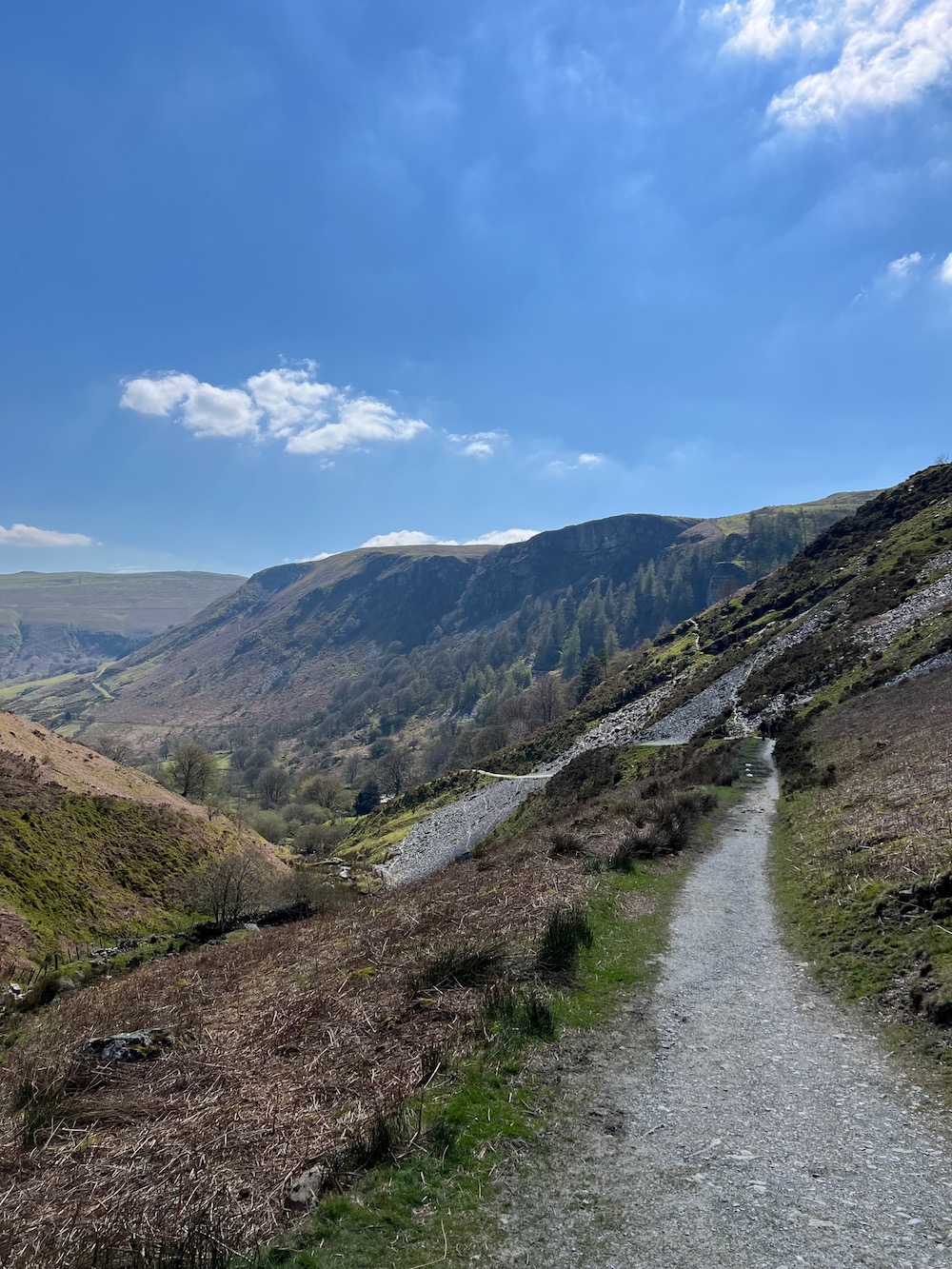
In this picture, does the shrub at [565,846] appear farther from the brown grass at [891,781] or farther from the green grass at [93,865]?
the green grass at [93,865]

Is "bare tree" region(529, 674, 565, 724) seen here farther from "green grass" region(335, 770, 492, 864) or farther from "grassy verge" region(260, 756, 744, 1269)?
"grassy verge" region(260, 756, 744, 1269)

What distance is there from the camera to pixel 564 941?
1209cm

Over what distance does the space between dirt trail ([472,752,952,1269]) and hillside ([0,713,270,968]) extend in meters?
21.8

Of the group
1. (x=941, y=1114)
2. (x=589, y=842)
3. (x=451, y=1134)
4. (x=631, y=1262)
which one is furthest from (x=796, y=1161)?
(x=589, y=842)

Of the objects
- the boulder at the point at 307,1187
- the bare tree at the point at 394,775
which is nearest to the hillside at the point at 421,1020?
the boulder at the point at 307,1187

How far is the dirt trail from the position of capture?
536cm

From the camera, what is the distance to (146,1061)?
991 cm

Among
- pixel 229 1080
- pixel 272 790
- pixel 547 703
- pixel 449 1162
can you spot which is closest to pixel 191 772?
pixel 272 790

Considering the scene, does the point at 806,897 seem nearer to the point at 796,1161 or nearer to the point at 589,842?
the point at 589,842

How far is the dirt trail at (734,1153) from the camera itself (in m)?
5.36

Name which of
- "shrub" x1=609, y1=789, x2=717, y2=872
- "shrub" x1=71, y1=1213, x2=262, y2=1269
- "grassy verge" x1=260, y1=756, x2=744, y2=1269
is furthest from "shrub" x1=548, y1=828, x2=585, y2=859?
"shrub" x1=71, y1=1213, x2=262, y2=1269

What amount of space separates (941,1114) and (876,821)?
1334 centimetres

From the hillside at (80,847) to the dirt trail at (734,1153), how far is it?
71.7ft

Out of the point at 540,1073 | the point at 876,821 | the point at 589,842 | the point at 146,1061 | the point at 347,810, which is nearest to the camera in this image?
the point at 540,1073
